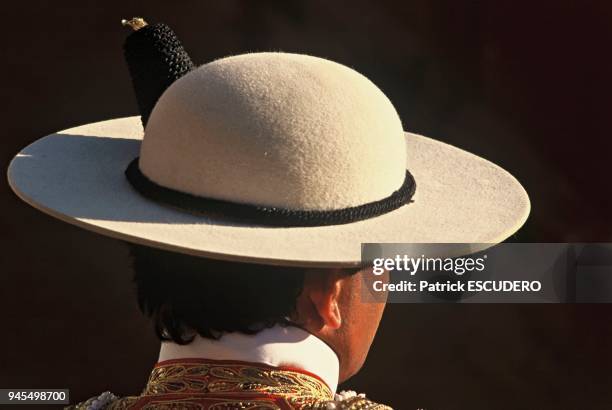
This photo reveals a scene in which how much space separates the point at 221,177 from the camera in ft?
7.33

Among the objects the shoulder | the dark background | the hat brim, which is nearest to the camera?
the hat brim

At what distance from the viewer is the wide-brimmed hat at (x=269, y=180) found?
2.21 meters

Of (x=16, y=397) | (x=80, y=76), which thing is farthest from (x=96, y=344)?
(x=80, y=76)

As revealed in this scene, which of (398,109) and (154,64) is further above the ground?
(154,64)

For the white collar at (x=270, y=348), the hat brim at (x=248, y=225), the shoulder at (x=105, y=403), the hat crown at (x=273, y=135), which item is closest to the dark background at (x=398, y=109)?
the hat brim at (x=248, y=225)

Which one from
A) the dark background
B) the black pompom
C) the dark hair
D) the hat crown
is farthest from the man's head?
the dark background

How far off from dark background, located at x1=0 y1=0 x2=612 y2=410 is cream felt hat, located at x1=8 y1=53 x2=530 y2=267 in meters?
1.88

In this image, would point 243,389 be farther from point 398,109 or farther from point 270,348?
point 398,109

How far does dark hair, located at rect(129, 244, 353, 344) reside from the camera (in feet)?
7.29

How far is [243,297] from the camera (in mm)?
2221

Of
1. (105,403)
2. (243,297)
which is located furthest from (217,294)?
(105,403)

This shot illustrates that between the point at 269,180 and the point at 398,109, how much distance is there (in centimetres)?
224

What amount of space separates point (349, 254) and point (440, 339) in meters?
2.47

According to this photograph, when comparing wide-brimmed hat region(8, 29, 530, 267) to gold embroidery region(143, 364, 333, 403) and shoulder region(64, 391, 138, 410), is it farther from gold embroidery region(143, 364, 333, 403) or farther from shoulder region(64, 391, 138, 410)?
shoulder region(64, 391, 138, 410)
